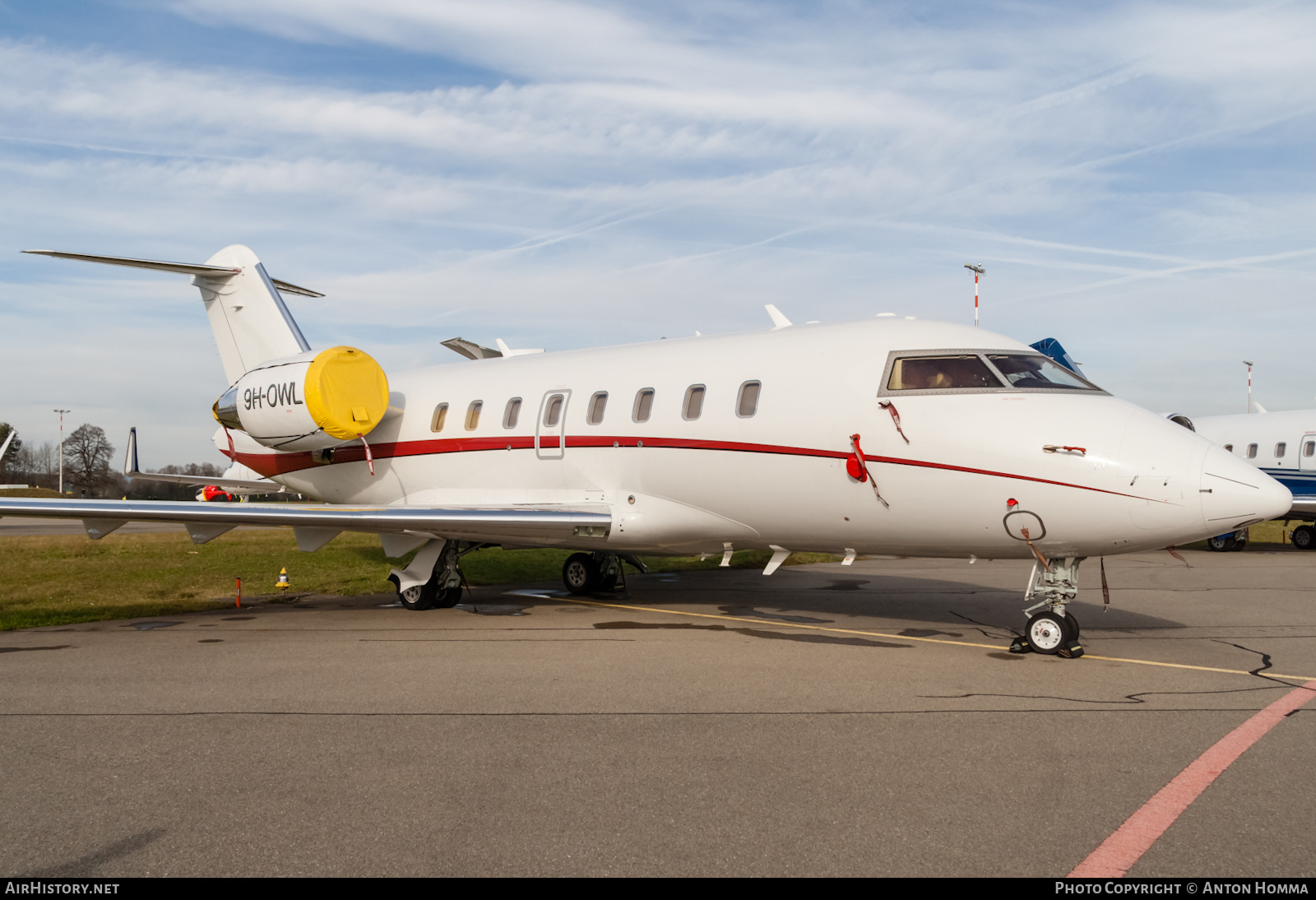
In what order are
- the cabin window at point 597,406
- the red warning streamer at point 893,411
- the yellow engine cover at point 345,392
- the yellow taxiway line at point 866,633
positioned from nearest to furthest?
the yellow taxiway line at point 866,633
the red warning streamer at point 893,411
the cabin window at point 597,406
the yellow engine cover at point 345,392

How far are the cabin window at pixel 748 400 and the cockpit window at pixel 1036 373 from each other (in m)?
2.46

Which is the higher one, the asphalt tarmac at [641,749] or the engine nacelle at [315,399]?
the engine nacelle at [315,399]

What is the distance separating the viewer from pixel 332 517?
11.0 metres

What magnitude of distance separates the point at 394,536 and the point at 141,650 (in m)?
4.19

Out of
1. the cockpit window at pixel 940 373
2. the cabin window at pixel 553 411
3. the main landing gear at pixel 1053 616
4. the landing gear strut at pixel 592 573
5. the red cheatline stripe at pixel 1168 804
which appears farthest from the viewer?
the landing gear strut at pixel 592 573

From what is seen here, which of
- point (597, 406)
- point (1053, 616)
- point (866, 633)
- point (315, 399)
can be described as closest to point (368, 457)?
point (315, 399)

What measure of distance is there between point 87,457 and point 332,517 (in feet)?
315

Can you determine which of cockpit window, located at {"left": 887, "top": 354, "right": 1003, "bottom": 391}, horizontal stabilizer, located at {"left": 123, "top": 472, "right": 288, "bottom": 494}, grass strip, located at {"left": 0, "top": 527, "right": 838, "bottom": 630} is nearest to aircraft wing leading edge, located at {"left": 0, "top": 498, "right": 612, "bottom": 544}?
grass strip, located at {"left": 0, "top": 527, "right": 838, "bottom": 630}

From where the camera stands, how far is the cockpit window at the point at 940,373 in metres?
8.89

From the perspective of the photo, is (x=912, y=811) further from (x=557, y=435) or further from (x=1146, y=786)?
(x=557, y=435)

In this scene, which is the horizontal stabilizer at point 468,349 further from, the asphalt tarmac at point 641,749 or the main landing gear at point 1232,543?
the main landing gear at point 1232,543

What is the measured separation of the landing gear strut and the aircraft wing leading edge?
3.17 meters

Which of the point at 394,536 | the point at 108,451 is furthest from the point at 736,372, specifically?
the point at 108,451

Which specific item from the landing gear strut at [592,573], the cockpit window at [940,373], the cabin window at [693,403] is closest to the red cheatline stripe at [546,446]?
the cabin window at [693,403]
